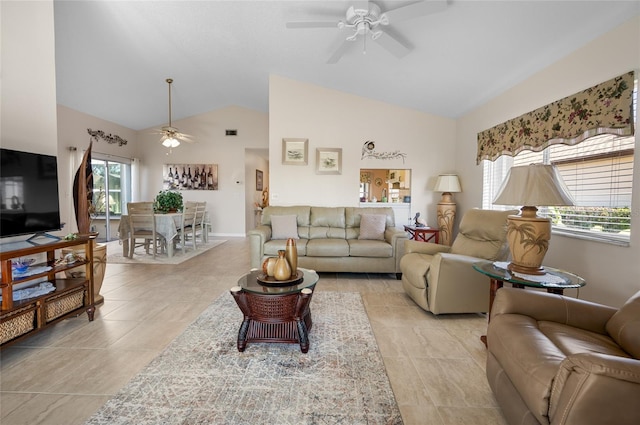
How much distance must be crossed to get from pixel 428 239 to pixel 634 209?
2.75m

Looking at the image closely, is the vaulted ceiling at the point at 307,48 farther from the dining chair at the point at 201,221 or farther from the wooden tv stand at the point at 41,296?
the wooden tv stand at the point at 41,296

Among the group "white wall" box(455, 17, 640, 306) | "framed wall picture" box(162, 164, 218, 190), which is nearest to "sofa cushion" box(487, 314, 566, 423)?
"white wall" box(455, 17, 640, 306)

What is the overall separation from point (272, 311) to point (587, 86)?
3.24 meters

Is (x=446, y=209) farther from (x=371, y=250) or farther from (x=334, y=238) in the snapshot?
(x=334, y=238)

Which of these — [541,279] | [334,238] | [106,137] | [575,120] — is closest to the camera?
[541,279]

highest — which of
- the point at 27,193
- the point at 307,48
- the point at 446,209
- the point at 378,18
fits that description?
the point at 307,48

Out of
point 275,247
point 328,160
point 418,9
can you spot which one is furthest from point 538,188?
point 328,160

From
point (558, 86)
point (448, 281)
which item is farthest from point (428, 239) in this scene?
point (558, 86)

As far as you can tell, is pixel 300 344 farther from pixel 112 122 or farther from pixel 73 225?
pixel 112 122

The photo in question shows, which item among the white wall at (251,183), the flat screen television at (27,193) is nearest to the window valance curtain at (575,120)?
the flat screen television at (27,193)

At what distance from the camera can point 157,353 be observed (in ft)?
6.42

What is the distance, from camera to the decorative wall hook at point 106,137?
590 cm

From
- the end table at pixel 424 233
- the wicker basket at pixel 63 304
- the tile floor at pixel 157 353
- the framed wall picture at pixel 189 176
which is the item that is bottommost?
the tile floor at pixel 157 353

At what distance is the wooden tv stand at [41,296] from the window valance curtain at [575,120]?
171 inches
